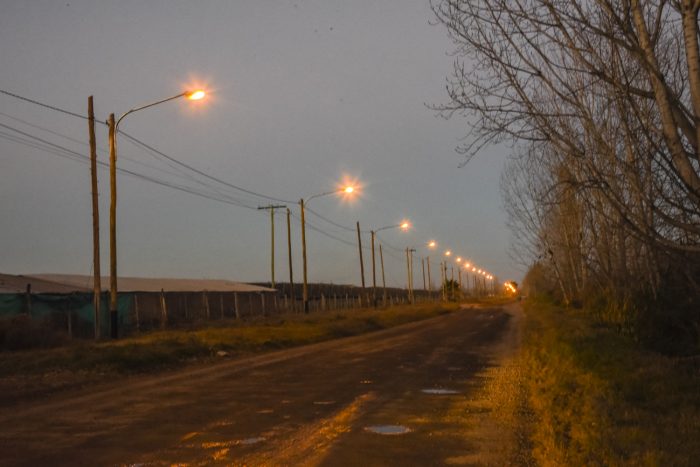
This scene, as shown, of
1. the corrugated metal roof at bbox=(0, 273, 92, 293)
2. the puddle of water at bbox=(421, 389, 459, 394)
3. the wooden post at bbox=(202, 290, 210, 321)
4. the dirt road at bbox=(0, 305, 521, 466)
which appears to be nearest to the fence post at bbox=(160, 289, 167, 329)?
the corrugated metal roof at bbox=(0, 273, 92, 293)

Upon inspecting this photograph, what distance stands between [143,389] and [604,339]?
11.0 m

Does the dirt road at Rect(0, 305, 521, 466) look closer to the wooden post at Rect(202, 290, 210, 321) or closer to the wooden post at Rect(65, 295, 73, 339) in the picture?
the wooden post at Rect(65, 295, 73, 339)

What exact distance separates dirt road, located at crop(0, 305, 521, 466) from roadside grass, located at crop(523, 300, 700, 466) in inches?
34.4

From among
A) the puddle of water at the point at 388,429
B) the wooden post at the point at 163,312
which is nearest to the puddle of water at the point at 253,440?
the puddle of water at the point at 388,429

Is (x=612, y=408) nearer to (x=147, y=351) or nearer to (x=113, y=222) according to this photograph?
(x=147, y=351)

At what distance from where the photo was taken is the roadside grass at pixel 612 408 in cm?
636

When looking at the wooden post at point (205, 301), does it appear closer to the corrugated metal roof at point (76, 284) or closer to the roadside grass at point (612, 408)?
the corrugated metal roof at point (76, 284)

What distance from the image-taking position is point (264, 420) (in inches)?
366

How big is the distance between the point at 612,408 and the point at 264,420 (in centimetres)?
449

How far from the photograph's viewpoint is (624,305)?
69.3ft

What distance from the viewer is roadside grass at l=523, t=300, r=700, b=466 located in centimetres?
636

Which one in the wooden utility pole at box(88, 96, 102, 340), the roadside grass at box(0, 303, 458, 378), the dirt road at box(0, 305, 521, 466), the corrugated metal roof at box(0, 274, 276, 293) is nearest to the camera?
the dirt road at box(0, 305, 521, 466)

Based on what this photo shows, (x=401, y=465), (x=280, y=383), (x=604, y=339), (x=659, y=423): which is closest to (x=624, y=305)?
(x=604, y=339)

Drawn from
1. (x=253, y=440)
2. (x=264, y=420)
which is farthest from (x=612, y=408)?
(x=264, y=420)
